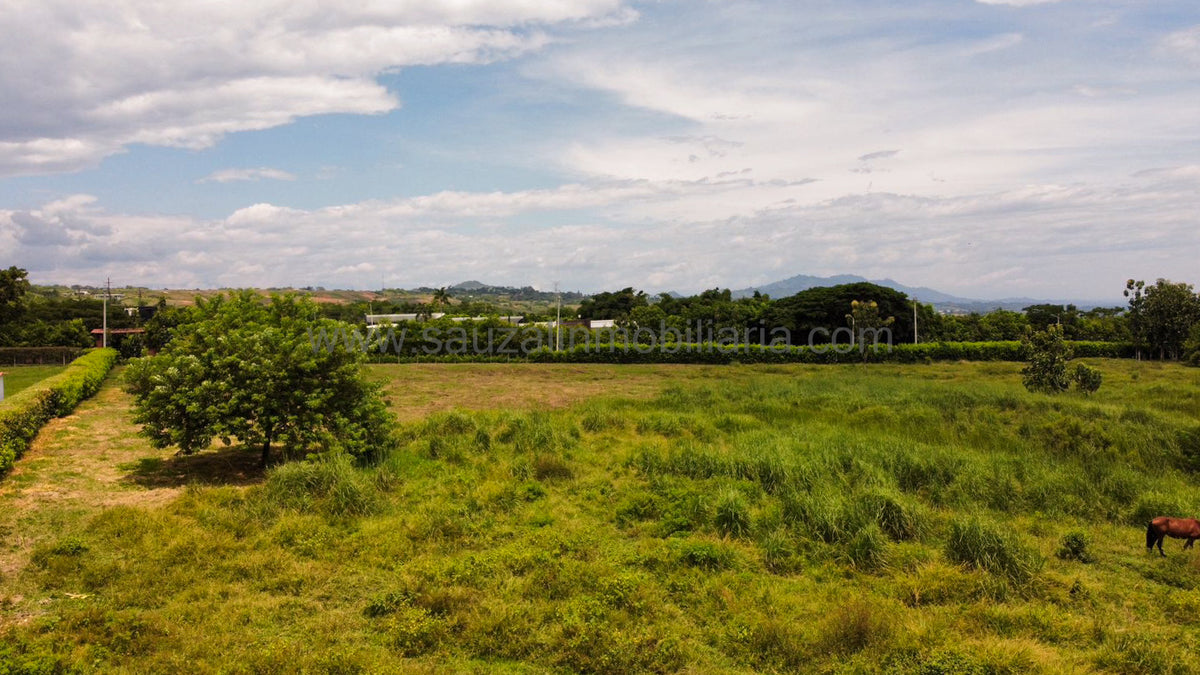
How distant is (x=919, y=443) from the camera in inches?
582

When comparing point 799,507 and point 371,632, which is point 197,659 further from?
point 799,507

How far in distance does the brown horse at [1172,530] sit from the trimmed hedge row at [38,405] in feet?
57.0

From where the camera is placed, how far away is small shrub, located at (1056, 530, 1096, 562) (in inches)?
337

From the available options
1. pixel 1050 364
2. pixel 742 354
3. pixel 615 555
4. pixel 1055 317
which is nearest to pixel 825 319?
pixel 742 354

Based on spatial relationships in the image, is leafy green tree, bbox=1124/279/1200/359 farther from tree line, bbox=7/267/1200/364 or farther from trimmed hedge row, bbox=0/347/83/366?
trimmed hedge row, bbox=0/347/83/366

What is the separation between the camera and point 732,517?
951 centimetres

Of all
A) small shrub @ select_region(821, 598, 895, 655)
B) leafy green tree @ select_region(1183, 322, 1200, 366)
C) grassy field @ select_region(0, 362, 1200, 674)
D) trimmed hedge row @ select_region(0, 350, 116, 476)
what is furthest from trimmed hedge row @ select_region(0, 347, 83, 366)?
leafy green tree @ select_region(1183, 322, 1200, 366)

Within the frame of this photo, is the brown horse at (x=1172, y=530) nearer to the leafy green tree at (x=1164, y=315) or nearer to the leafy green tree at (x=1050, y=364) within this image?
the leafy green tree at (x=1050, y=364)

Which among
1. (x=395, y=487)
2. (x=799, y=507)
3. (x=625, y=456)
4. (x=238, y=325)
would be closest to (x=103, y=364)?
(x=238, y=325)

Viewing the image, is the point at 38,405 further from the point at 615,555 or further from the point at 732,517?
the point at 732,517

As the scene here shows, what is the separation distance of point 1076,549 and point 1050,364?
1778cm

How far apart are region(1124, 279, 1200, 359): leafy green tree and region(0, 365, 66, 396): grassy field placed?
5997cm

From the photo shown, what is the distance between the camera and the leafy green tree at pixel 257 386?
458 inches

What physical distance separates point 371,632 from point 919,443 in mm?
12455
